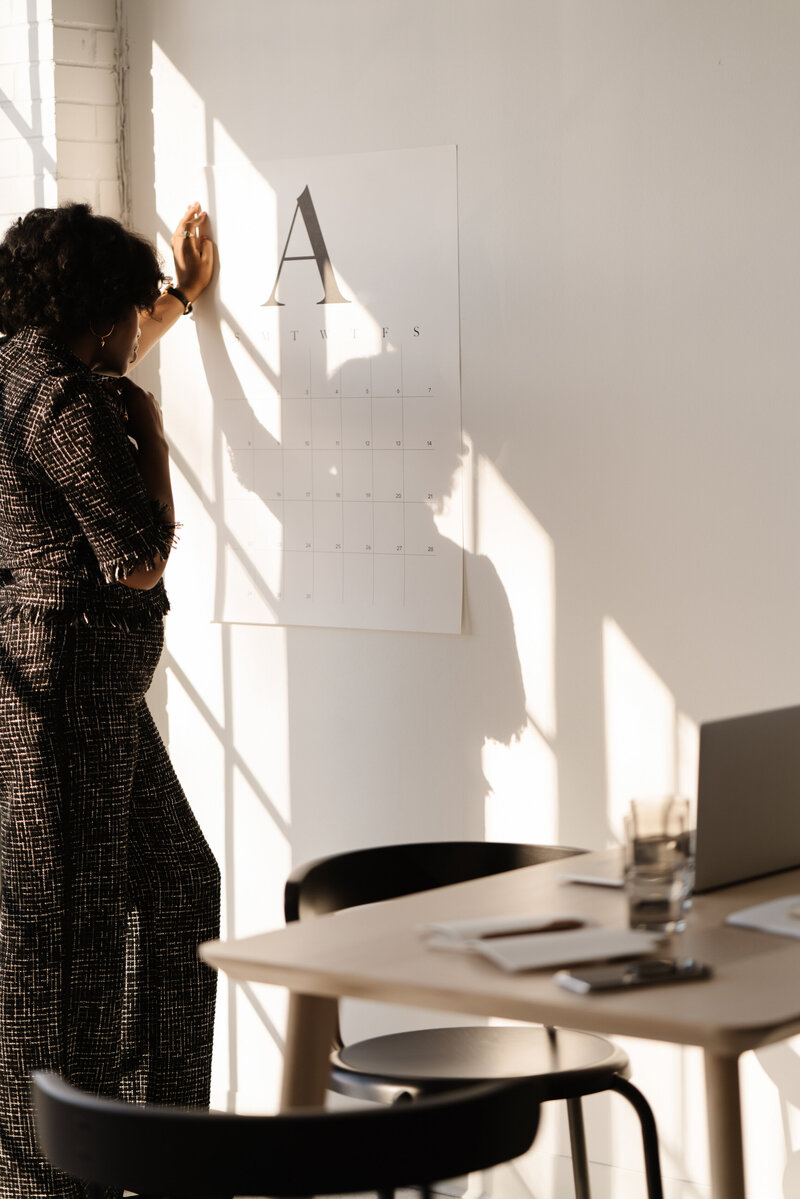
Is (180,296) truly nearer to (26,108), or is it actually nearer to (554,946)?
(26,108)

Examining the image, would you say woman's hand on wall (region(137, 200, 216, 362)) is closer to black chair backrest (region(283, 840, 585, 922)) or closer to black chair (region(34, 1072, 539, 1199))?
black chair backrest (region(283, 840, 585, 922))

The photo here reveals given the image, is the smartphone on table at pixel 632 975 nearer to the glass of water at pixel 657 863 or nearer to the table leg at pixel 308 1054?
the glass of water at pixel 657 863

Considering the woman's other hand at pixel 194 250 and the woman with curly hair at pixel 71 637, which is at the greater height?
the woman's other hand at pixel 194 250

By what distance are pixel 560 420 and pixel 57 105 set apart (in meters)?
1.36

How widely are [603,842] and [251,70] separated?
1.74 m

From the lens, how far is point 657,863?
178 cm

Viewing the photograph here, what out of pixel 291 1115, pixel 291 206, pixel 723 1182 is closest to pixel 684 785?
pixel 723 1182

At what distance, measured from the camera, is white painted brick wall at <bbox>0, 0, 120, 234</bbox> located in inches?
136

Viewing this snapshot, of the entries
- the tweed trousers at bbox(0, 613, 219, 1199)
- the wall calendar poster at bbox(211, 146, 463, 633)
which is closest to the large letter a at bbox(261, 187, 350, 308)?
the wall calendar poster at bbox(211, 146, 463, 633)

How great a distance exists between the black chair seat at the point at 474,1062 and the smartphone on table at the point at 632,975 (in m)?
0.53

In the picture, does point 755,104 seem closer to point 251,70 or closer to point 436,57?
point 436,57

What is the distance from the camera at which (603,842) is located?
117 inches

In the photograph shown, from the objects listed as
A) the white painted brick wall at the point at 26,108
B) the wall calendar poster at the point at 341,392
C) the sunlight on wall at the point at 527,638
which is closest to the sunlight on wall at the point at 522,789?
the sunlight on wall at the point at 527,638

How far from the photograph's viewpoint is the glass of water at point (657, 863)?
1.75 meters
